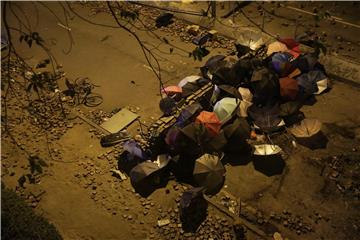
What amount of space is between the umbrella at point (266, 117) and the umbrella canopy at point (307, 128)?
308mm

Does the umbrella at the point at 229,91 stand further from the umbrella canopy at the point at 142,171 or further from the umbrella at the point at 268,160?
the umbrella canopy at the point at 142,171

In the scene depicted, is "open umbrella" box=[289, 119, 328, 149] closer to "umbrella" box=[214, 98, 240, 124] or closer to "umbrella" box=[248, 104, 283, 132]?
"umbrella" box=[248, 104, 283, 132]

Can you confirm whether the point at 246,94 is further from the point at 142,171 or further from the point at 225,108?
the point at 142,171

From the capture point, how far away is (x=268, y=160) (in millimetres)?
6238

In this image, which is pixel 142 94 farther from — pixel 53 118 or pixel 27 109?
pixel 27 109

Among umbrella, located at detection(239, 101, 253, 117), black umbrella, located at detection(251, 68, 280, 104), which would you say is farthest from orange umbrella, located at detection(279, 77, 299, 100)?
umbrella, located at detection(239, 101, 253, 117)

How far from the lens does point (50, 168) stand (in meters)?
6.40

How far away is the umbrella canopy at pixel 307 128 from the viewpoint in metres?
6.34

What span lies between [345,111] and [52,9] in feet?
27.8

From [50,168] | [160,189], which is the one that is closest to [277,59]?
[160,189]

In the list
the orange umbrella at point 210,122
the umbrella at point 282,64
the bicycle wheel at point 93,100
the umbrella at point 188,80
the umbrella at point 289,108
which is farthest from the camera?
the bicycle wheel at point 93,100

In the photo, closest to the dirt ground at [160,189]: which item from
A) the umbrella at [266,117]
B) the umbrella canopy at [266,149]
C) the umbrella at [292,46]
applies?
the umbrella canopy at [266,149]

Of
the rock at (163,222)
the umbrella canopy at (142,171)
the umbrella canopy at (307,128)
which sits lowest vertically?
the rock at (163,222)

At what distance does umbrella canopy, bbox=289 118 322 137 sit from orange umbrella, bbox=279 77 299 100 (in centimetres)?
61
